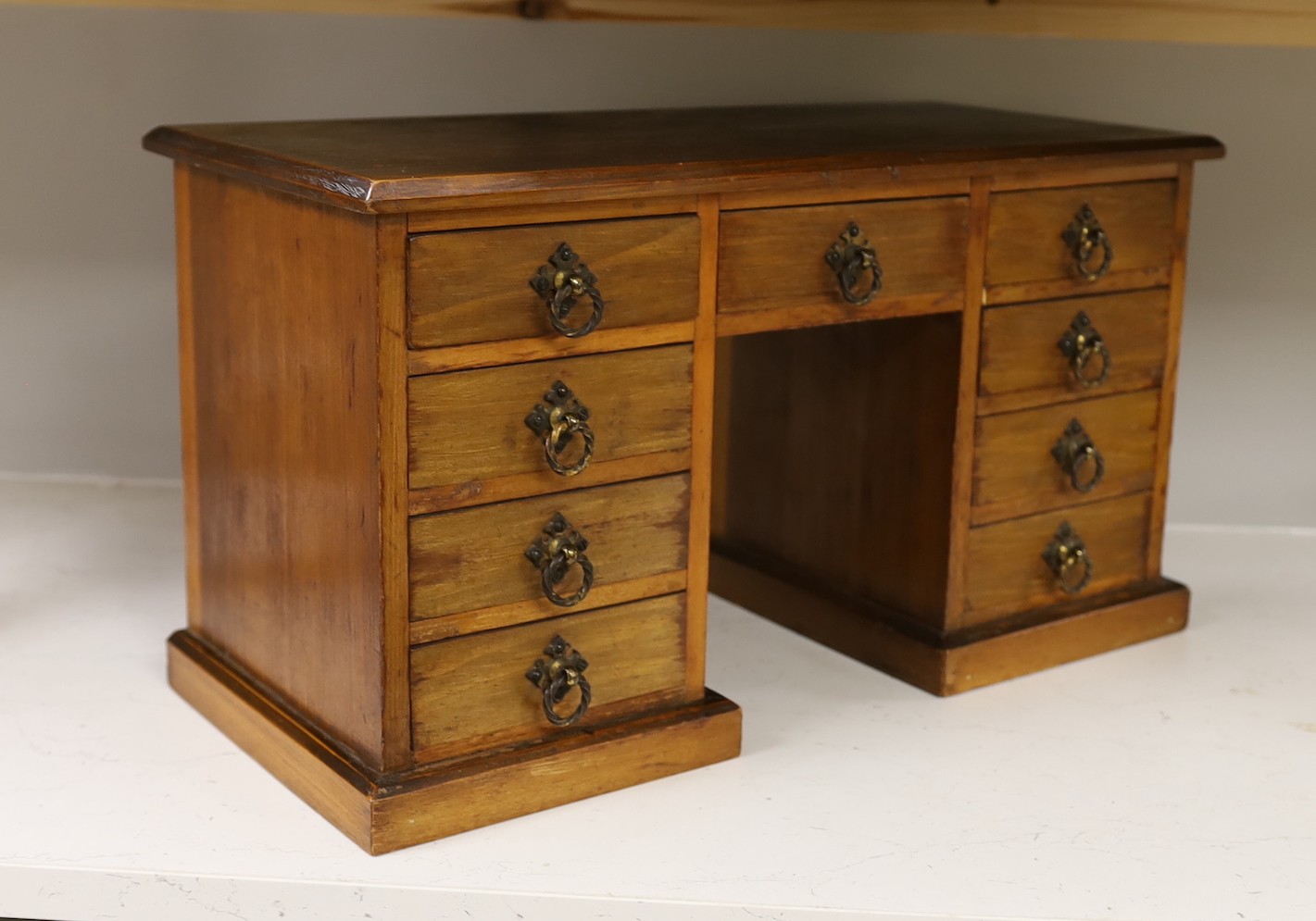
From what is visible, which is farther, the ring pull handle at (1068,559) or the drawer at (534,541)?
the ring pull handle at (1068,559)

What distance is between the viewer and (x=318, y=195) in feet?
4.47

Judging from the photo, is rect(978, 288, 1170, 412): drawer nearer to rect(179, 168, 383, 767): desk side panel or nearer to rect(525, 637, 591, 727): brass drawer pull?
rect(525, 637, 591, 727): brass drawer pull

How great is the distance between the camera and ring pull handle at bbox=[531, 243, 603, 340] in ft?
4.59

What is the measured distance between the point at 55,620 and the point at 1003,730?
0.97 metres

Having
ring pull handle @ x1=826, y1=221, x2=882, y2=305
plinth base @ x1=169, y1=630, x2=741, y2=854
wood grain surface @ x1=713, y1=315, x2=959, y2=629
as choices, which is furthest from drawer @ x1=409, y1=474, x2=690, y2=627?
wood grain surface @ x1=713, y1=315, x2=959, y2=629

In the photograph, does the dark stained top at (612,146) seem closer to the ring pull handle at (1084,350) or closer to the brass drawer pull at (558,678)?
the ring pull handle at (1084,350)

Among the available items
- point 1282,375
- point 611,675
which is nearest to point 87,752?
point 611,675

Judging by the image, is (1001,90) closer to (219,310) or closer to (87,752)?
(219,310)

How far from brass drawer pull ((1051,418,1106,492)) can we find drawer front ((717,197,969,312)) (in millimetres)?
222

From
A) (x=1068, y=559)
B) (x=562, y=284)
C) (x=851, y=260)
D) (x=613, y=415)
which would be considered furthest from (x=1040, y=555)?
(x=562, y=284)

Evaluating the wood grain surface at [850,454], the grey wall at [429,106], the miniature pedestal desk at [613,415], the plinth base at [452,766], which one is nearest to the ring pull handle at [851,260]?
the miniature pedestal desk at [613,415]

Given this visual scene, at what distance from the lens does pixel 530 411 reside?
143cm

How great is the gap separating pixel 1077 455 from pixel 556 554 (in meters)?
0.62

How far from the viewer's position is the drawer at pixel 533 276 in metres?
1.36
